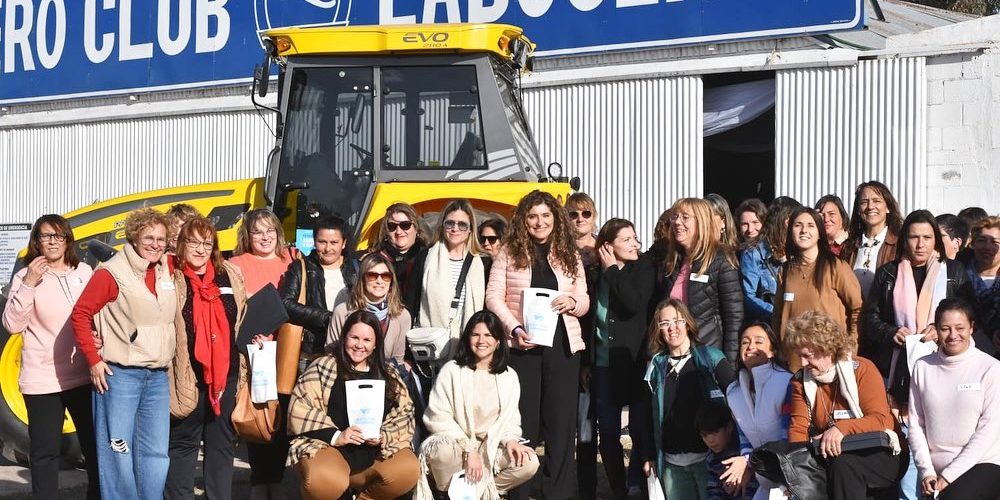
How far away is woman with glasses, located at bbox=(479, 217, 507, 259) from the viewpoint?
24.1 ft

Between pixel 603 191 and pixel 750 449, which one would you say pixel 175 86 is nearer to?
→ pixel 603 191

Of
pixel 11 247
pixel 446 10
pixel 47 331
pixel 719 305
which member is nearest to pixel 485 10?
pixel 446 10

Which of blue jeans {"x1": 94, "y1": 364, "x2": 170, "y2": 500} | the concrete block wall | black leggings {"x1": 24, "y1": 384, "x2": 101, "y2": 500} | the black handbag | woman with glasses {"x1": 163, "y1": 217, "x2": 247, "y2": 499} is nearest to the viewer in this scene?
the black handbag

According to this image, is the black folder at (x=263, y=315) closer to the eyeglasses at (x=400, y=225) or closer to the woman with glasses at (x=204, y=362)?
the woman with glasses at (x=204, y=362)

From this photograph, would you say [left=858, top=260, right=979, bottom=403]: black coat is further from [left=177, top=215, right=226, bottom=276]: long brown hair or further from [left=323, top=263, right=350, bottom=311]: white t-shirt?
[left=177, top=215, right=226, bottom=276]: long brown hair

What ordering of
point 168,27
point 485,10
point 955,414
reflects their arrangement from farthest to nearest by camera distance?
point 168,27
point 485,10
point 955,414

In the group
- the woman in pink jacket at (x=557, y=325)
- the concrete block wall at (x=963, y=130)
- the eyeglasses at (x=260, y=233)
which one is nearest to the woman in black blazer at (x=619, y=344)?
the woman in pink jacket at (x=557, y=325)

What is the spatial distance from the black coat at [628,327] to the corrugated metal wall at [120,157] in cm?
1031

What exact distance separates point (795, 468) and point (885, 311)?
1306 mm

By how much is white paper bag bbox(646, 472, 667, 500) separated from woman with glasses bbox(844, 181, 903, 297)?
5.40 ft

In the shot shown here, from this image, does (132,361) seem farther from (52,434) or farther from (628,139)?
(628,139)

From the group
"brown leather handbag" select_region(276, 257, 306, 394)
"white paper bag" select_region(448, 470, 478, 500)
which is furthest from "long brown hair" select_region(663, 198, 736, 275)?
"brown leather handbag" select_region(276, 257, 306, 394)

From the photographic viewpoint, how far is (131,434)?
256 inches

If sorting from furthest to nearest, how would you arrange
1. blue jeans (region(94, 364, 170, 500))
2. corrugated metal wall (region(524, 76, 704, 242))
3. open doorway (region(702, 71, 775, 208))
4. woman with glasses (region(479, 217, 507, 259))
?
corrugated metal wall (region(524, 76, 704, 242))
open doorway (region(702, 71, 775, 208))
woman with glasses (region(479, 217, 507, 259))
blue jeans (region(94, 364, 170, 500))
